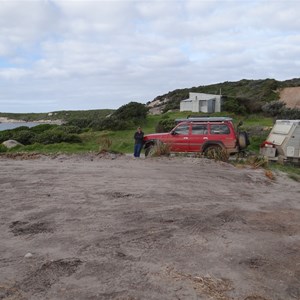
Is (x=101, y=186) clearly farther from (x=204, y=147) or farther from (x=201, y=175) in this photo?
(x=204, y=147)

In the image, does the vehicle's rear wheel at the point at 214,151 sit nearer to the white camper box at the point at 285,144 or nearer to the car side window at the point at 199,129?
the car side window at the point at 199,129

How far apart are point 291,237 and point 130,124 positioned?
28.9 metres

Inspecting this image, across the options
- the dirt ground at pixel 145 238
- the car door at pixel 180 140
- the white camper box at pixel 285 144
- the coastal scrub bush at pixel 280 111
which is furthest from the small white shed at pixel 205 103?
the dirt ground at pixel 145 238

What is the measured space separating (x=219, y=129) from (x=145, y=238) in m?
12.3

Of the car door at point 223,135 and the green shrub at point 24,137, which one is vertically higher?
the car door at point 223,135

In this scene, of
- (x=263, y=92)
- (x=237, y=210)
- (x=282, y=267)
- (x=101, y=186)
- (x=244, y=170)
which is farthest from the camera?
(x=263, y=92)

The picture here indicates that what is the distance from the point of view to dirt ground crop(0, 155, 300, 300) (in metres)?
4.99

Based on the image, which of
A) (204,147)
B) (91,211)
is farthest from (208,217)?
(204,147)

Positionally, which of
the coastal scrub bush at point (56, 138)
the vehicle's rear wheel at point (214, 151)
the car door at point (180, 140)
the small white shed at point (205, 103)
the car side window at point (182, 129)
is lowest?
the coastal scrub bush at point (56, 138)

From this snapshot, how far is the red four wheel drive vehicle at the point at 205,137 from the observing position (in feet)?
60.0

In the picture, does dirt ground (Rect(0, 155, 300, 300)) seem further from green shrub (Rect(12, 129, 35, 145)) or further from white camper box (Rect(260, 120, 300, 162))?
green shrub (Rect(12, 129, 35, 145))

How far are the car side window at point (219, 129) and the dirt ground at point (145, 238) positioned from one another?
6.30 metres

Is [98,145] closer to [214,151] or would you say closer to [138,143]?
[138,143]

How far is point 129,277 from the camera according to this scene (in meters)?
5.20
